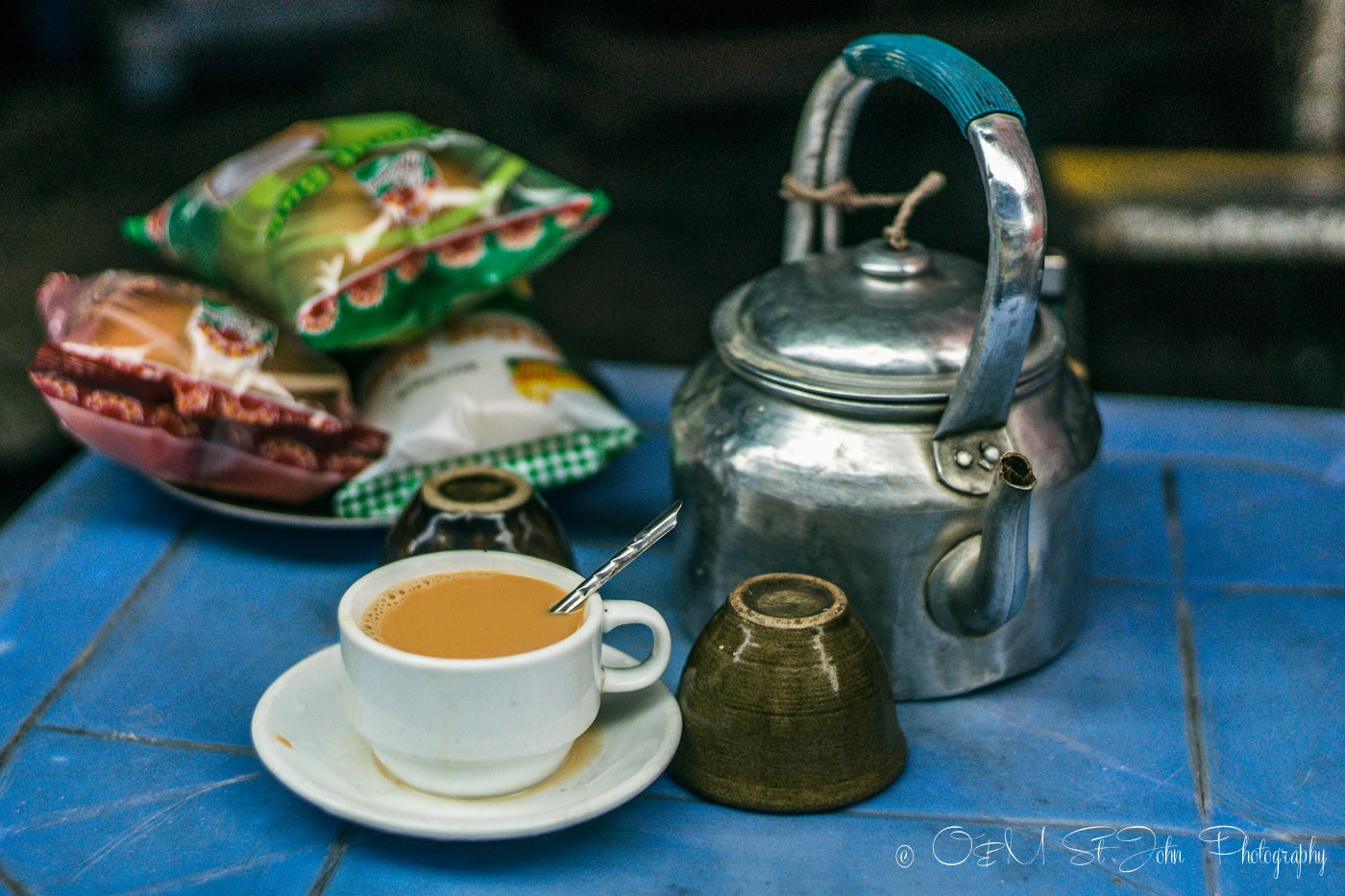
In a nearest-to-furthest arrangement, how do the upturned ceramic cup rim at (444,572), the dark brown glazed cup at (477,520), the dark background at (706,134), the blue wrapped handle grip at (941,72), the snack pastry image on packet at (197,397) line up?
the upturned ceramic cup rim at (444,572), the blue wrapped handle grip at (941,72), the dark brown glazed cup at (477,520), the snack pastry image on packet at (197,397), the dark background at (706,134)

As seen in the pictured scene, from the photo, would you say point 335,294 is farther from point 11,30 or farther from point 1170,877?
point 11,30

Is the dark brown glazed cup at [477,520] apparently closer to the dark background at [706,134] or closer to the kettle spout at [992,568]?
the kettle spout at [992,568]

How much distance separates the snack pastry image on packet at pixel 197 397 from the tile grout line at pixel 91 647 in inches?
2.1

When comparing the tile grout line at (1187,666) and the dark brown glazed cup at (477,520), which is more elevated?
the dark brown glazed cup at (477,520)

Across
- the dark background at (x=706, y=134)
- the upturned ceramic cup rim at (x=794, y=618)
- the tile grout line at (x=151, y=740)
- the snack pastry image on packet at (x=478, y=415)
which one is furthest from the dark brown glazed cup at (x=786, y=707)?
the dark background at (x=706, y=134)

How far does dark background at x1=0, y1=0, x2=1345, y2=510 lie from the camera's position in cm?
267

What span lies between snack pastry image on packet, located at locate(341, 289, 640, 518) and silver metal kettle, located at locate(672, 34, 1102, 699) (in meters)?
0.22

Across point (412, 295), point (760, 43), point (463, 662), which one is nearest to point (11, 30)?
point (760, 43)

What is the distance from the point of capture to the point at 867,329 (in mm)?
867

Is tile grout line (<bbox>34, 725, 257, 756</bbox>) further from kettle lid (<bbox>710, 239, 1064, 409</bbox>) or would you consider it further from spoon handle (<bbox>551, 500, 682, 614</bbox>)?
kettle lid (<bbox>710, 239, 1064, 409</bbox>)

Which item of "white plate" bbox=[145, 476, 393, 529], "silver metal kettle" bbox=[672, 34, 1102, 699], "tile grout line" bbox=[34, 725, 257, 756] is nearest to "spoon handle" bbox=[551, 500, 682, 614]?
"silver metal kettle" bbox=[672, 34, 1102, 699]

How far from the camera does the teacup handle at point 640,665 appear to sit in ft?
2.52

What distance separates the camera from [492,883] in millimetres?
727

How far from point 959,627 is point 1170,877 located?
0.20 meters
